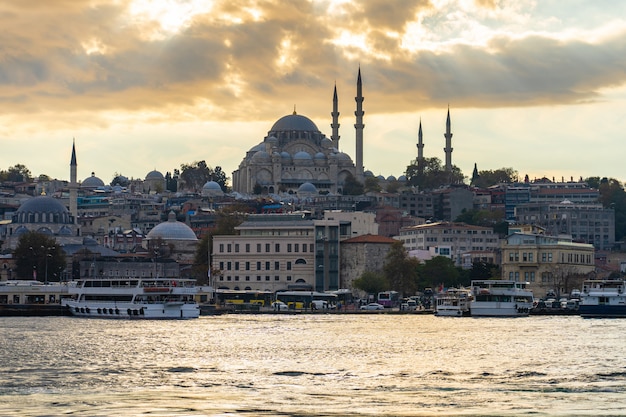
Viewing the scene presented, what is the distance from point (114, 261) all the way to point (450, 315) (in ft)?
162

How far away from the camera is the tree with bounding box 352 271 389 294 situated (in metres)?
110

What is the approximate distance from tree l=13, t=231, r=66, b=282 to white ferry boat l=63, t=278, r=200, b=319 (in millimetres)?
31256

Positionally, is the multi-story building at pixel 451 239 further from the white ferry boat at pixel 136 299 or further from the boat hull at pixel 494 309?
the white ferry boat at pixel 136 299

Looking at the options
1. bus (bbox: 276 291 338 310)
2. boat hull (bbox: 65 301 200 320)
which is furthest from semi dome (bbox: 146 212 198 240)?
boat hull (bbox: 65 301 200 320)

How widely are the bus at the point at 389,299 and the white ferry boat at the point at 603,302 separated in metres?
18.7

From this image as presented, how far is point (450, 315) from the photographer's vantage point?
92.0 m

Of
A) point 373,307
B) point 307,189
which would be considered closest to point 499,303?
point 373,307

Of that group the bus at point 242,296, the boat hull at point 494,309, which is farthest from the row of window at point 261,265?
the boat hull at point 494,309

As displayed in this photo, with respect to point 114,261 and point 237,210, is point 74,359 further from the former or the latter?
point 237,210

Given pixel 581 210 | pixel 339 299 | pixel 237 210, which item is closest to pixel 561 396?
pixel 339 299

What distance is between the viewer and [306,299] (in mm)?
104438

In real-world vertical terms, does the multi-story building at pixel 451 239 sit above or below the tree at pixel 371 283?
above

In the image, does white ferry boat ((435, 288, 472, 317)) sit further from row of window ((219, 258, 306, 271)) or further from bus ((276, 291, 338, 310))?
row of window ((219, 258, 306, 271))

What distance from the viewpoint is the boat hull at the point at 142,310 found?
86.9 m
